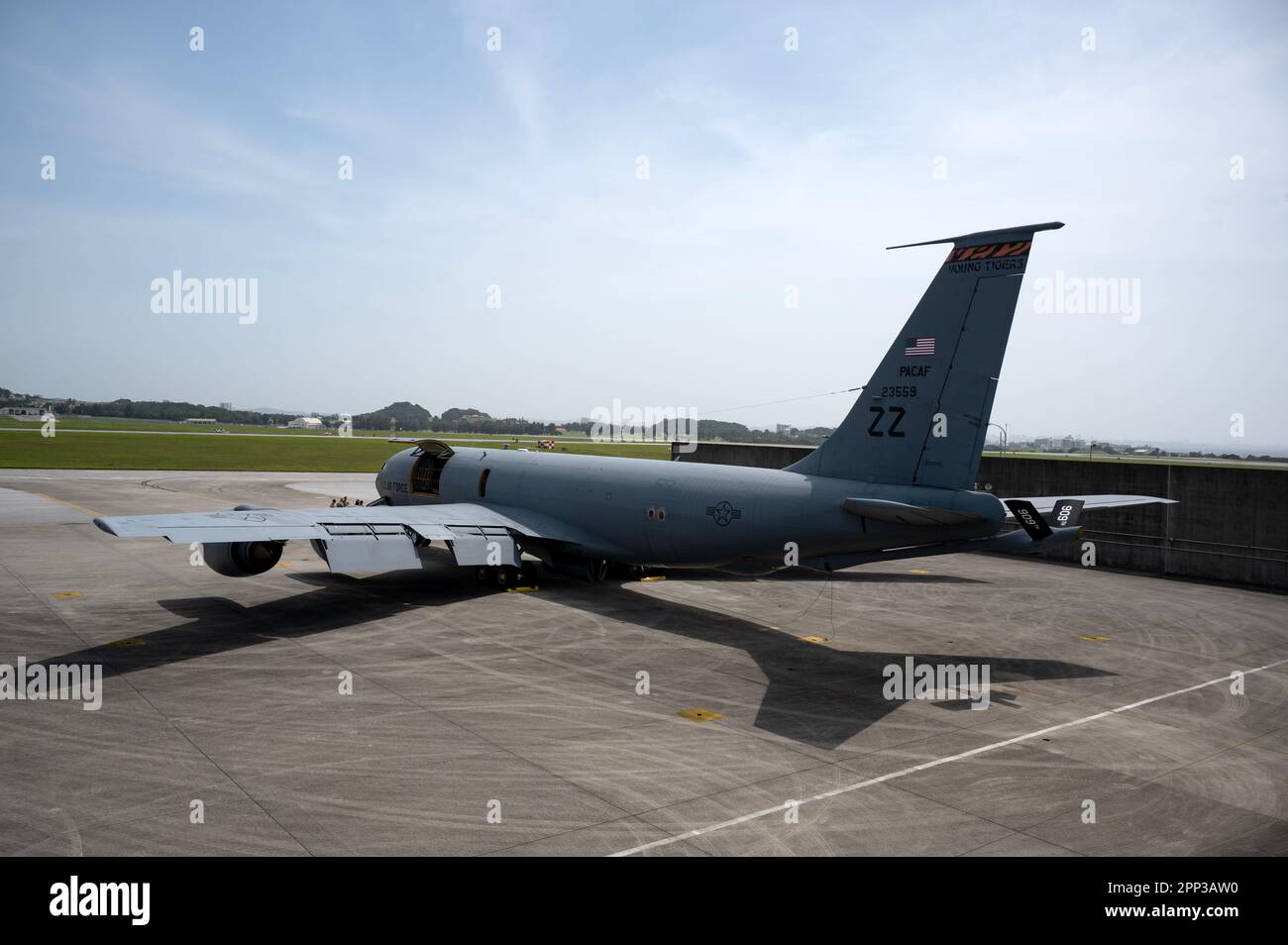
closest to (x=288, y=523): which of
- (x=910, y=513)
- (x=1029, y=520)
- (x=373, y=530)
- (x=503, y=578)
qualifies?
(x=373, y=530)

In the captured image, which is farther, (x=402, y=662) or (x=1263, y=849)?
(x=402, y=662)

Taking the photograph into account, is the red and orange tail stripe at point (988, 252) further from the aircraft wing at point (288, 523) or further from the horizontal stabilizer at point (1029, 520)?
the aircraft wing at point (288, 523)

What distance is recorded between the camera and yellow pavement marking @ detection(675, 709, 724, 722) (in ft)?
46.5

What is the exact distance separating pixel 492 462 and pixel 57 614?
13.8m

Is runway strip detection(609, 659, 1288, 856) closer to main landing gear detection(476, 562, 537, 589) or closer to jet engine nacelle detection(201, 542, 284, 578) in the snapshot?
jet engine nacelle detection(201, 542, 284, 578)

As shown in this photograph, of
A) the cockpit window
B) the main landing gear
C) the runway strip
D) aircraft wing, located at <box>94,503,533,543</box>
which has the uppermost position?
the cockpit window

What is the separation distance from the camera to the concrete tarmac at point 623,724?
32.8 ft

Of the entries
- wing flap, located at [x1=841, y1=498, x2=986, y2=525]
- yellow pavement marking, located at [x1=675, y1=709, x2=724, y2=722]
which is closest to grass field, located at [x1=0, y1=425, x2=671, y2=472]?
wing flap, located at [x1=841, y1=498, x2=986, y2=525]

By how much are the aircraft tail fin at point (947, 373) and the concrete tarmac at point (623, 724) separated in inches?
182

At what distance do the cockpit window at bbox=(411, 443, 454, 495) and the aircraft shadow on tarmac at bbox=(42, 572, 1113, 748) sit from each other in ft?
17.4

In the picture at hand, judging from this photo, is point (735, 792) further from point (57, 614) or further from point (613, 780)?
point (57, 614)

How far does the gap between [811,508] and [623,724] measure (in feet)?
25.3
